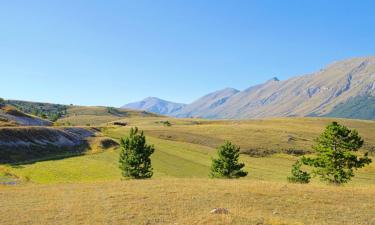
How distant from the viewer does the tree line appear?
53.7m

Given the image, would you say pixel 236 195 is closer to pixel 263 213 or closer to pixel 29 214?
pixel 263 213

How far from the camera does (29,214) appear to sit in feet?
84.0

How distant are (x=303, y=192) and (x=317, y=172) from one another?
23200 mm

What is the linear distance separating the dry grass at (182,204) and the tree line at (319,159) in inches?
724

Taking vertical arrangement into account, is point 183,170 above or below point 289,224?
below

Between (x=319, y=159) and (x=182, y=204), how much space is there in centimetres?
3406

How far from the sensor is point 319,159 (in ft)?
182

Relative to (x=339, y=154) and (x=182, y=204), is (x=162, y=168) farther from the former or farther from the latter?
(x=182, y=204)

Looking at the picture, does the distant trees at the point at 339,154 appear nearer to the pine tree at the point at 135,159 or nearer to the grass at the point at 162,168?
the grass at the point at 162,168

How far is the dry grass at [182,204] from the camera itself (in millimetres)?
23797

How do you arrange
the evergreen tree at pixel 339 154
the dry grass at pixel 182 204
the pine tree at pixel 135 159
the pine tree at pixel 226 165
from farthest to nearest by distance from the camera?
the pine tree at pixel 226 165 < the pine tree at pixel 135 159 < the evergreen tree at pixel 339 154 < the dry grass at pixel 182 204

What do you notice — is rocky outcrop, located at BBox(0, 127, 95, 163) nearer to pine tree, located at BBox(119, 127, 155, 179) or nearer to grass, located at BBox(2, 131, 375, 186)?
grass, located at BBox(2, 131, 375, 186)

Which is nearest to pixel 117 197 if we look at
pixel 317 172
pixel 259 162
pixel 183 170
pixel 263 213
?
pixel 263 213

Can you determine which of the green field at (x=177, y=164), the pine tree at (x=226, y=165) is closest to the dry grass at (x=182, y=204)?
the green field at (x=177, y=164)
